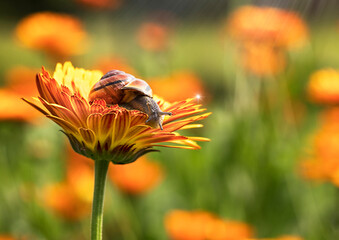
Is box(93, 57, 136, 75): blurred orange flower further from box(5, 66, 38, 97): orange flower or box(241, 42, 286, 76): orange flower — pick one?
box(241, 42, 286, 76): orange flower

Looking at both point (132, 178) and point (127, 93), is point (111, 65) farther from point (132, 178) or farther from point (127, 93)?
point (127, 93)

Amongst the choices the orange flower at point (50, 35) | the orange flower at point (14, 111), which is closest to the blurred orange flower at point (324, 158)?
the orange flower at point (14, 111)

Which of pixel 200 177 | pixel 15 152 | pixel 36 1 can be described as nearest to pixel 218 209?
pixel 200 177

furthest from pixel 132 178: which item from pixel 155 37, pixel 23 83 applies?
pixel 155 37

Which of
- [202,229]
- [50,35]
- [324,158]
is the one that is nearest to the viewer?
[202,229]

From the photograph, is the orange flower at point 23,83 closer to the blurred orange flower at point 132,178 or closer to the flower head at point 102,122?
the blurred orange flower at point 132,178

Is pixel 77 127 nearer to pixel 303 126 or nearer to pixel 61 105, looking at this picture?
pixel 61 105
